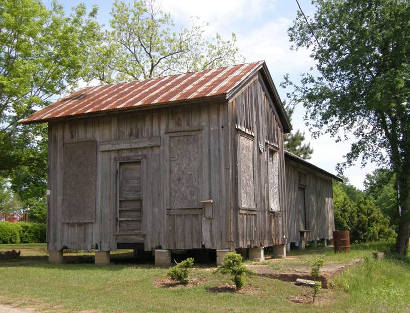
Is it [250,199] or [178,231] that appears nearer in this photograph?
[178,231]

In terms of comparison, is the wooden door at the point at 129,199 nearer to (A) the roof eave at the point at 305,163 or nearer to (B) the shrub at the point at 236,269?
(B) the shrub at the point at 236,269

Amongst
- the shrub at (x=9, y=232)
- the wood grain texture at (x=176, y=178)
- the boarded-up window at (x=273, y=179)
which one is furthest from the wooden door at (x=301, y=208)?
the shrub at (x=9, y=232)

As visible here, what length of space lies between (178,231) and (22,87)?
32.0ft

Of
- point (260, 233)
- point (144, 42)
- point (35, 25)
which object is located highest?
point (144, 42)

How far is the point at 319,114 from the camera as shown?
72.3 ft

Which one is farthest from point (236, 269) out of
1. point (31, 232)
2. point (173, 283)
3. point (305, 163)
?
point (31, 232)

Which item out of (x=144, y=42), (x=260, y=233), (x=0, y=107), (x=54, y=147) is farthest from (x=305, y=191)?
(x=144, y=42)

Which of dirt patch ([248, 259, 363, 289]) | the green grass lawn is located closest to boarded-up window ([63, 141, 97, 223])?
the green grass lawn

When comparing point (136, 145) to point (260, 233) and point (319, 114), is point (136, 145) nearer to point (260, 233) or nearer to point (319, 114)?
point (260, 233)

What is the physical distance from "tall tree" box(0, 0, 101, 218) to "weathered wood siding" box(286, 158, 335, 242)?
35.4 feet

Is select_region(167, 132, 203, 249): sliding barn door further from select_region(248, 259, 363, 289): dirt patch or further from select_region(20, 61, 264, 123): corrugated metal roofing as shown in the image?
select_region(248, 259, 363, 289): dirt patch

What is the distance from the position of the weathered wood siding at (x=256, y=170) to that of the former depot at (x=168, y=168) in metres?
0.04

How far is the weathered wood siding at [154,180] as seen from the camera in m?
13.8

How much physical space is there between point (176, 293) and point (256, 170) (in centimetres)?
679
